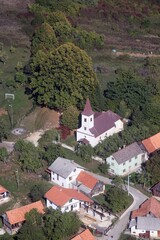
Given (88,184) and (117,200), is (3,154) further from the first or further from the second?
(117,200)

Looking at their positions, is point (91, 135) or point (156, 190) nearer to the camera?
point (156, 190)

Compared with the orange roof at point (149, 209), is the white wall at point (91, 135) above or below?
above

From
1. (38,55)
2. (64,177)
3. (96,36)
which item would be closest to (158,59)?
(96,36)

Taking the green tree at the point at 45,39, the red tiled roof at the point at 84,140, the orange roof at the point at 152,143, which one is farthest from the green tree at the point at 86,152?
the green tree at the point at 45,39

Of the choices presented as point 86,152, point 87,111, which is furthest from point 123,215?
point 87,111

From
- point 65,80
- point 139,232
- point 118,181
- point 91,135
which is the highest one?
point 65,80

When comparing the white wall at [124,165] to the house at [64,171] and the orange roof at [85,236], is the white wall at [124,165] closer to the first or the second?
the house at [64,171]

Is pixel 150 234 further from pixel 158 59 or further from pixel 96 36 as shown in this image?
pixel 96 36
